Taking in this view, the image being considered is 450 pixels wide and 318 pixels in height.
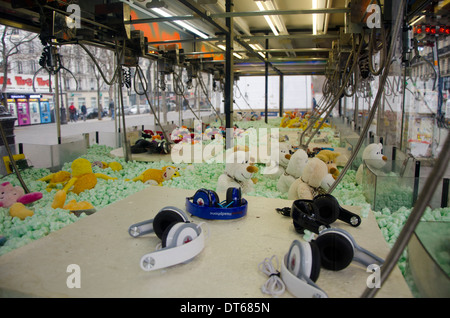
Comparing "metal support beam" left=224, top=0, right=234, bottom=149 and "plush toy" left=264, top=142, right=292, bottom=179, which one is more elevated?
"metal support beam" left=224, top=0, right=234, bottom=149

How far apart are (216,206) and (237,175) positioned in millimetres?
1061

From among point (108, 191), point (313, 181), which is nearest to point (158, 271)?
point (313, 181)

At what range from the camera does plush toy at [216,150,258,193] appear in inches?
97.0

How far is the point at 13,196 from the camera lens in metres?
2.08

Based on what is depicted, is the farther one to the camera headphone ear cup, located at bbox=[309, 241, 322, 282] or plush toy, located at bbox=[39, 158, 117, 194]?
plush toy, located at bbox=[39, 158, 117, 194]

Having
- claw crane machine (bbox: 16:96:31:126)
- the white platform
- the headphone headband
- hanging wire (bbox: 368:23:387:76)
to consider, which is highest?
hanging wire (bbox: 368:23:387:76)

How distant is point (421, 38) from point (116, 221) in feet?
8.31

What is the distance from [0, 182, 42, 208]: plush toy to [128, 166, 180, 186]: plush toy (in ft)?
2.67

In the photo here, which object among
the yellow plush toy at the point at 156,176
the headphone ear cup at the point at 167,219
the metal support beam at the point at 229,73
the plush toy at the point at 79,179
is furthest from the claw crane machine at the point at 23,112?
the headphone ear cup at the point at 167,219

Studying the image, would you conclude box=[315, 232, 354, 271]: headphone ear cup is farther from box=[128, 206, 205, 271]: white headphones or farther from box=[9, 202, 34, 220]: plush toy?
box=[9, 202, 34, 220]: plush toy

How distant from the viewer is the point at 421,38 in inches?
101

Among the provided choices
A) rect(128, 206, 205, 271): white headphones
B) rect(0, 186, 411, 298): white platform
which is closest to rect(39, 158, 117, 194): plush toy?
rect(0, 186, 411, 298): white platform

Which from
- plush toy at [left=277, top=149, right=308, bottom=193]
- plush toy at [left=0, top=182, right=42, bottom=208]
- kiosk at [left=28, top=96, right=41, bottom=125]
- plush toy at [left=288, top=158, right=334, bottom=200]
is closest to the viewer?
plush toy at [left=0, top=182, right=42, bottom=208]
